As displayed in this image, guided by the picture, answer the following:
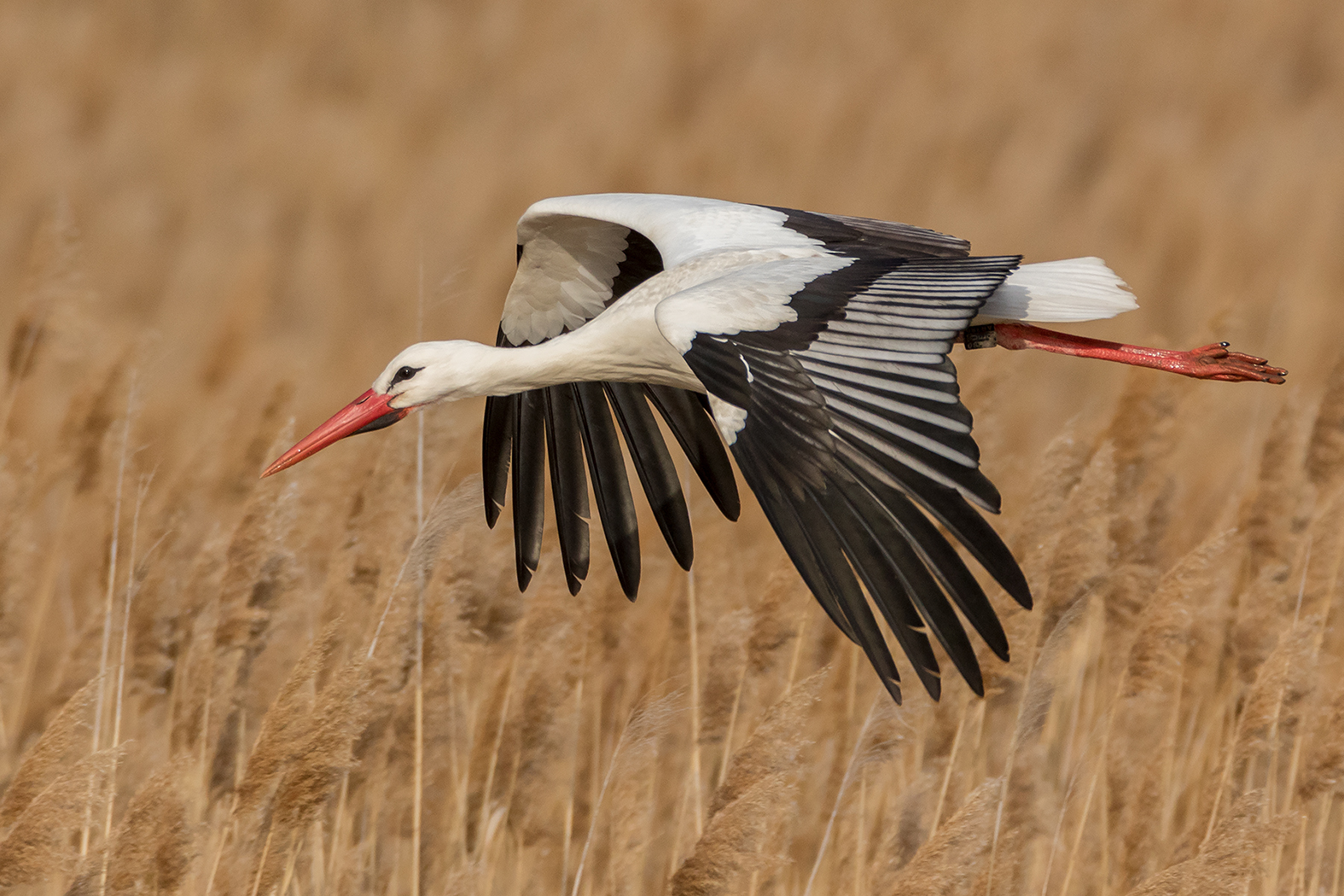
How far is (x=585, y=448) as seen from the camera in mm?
5723

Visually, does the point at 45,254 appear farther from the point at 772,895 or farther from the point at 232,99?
the point at 232,99

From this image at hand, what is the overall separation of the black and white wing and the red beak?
0.62 m

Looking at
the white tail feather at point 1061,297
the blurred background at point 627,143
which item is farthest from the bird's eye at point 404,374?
the blurred background at point 627,143

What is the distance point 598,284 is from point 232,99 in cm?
849

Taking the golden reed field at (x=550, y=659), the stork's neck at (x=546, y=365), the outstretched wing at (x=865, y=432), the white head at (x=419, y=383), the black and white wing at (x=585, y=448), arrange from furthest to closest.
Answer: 1. the black and white wing at (x=585, y=448)
2. the white head at (x=419, y=383)
3. the stork's neck at (x=546, y=365)
4. the golden reed field at (x=550, y=659)
5. the outstretched wing at (x=865, y=432)

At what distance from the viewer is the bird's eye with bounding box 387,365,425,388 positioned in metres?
4.98

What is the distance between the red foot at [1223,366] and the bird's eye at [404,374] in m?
2.29

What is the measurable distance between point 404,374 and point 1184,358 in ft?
7.70

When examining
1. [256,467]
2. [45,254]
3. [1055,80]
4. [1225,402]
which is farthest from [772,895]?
[1055,80]

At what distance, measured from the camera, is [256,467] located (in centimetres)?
570

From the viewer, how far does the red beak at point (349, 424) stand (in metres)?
4.77

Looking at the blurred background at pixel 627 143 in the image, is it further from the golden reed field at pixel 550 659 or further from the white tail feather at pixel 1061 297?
the white tail feather at pixel 1061 297

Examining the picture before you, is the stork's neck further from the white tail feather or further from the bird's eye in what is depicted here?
the white tail feather

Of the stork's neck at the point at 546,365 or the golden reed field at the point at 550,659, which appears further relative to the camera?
the stork's neck at the point at 546,365
